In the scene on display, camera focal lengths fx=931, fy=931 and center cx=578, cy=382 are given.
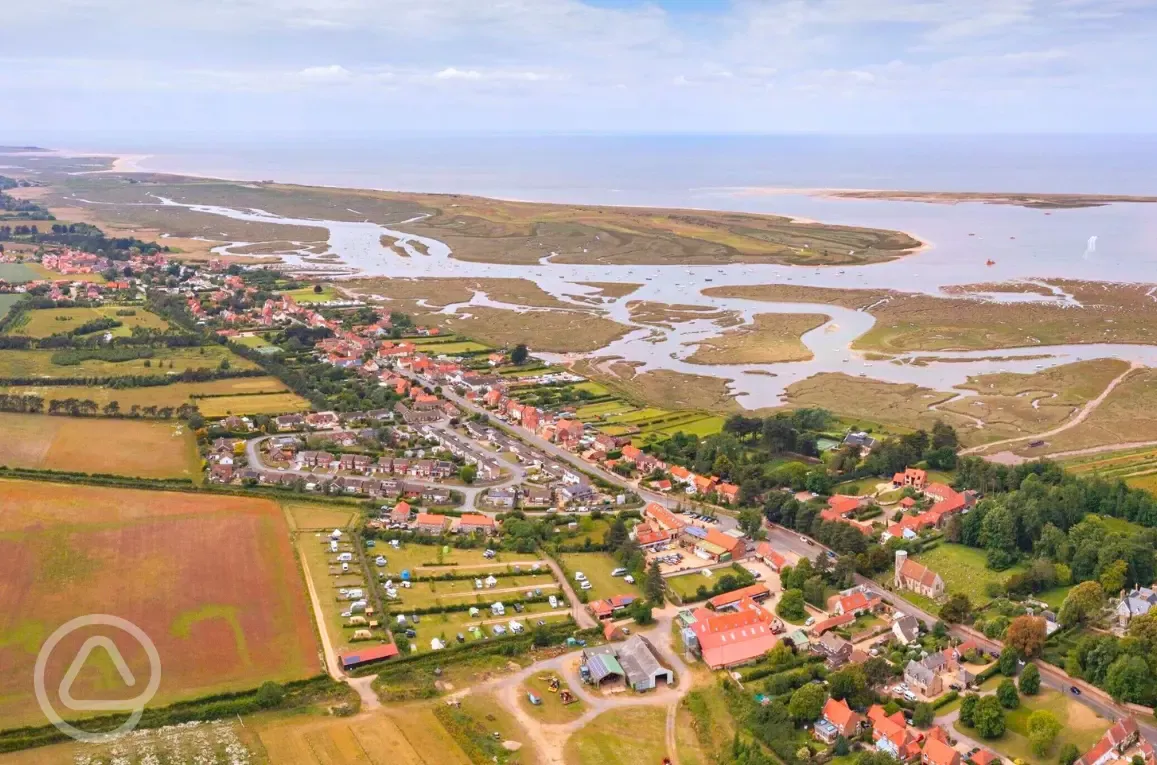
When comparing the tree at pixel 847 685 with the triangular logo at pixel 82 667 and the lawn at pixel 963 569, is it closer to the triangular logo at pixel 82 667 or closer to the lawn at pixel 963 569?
the lawn at pixel 963 569

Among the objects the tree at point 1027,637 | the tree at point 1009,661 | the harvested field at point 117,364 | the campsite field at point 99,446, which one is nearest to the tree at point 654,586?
the tree at point 1009,661

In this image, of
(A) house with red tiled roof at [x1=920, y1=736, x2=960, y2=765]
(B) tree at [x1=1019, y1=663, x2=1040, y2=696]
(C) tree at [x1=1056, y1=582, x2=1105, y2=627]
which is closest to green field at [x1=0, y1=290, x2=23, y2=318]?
(A) house with red tiled roof at [x1=920, y1=736, x2=960, y2=765]

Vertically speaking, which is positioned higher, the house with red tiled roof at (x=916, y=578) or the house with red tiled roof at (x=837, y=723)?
the house with red tiled roof at (x=916, y=578)

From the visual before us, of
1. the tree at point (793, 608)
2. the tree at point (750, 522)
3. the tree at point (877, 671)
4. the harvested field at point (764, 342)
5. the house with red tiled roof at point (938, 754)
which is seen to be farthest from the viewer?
the harvested field at point (764, 342)

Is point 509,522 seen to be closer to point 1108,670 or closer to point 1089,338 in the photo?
point 1108,670

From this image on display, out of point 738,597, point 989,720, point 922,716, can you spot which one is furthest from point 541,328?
point 989,720

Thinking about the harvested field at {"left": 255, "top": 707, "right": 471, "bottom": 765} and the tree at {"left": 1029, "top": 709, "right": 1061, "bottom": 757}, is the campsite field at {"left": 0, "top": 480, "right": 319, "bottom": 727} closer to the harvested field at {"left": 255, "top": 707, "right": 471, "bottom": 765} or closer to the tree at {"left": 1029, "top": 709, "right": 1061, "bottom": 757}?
the harvested field at {"left": 255, "top": 707, "right": 471, "bottom": 765}
